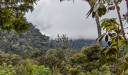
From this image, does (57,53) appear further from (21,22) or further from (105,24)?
(105,24)

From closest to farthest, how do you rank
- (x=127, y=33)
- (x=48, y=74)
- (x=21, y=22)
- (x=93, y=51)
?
(x=127, y=33)
(x=21, y=22)
(x=48, y=74)
(x=93, y=51)

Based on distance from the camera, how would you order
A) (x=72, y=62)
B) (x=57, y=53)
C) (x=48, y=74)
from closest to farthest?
(x=48, y=74)
(x=72, y=62)
(x=57, y=53)

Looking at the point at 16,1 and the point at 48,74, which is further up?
the point at 16,1

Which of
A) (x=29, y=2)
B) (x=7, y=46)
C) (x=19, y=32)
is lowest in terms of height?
(x=7, y=46)

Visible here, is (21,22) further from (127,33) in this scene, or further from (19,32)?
(127,33)

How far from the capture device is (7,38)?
237 ft

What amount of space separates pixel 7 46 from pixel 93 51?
1823 inches

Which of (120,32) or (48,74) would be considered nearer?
(120,32)

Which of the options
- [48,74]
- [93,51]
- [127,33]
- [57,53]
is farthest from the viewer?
[57,53]

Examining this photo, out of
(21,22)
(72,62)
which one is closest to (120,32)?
(21,22)

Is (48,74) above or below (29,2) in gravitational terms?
below

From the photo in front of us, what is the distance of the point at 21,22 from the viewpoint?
8.93 metres

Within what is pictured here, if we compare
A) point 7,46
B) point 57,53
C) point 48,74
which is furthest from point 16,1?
point 7,46

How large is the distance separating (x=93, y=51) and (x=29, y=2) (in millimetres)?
14459
